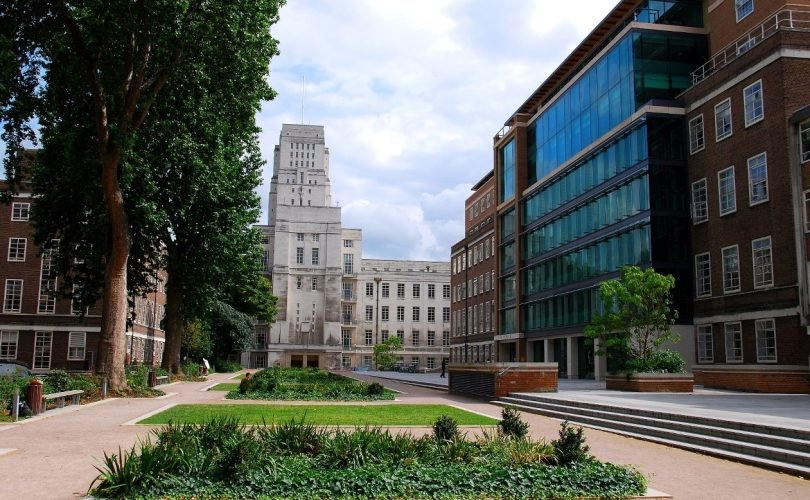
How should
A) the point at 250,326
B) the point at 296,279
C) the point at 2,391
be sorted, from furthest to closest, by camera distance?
the point at 296,279 → the point at 250,326 → the point at 2,391

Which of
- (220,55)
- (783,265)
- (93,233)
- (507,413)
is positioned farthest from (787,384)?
(93,233)

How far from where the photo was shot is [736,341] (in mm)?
31469

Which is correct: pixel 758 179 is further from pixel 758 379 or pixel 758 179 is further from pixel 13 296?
pixel 13 296

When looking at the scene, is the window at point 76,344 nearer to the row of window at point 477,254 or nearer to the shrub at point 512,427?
the row of window at point 477,254

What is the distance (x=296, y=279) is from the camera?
9694 cm

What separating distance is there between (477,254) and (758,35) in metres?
38.3

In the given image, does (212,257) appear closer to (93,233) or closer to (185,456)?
(93,233)

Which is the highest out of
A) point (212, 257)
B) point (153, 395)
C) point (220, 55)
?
point (220, 55)

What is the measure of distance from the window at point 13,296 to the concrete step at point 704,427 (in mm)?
42715

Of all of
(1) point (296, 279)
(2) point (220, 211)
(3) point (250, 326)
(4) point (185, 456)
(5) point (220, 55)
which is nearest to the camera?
(4) point (185, 456)

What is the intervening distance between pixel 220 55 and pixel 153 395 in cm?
1301

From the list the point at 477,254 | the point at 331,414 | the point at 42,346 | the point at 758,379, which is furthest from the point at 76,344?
the point at 758,379

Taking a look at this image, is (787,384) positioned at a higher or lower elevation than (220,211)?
lower

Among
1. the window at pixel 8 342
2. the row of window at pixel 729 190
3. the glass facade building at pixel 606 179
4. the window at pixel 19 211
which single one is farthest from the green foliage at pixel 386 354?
the row of window at pixel 729 190
